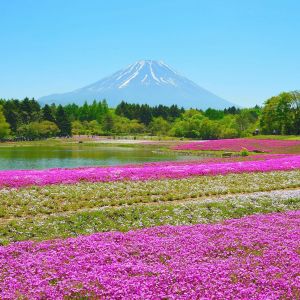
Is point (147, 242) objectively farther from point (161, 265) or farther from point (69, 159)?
point (69, 159)

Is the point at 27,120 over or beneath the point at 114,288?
over

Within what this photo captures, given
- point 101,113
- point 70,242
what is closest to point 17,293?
point 70,242

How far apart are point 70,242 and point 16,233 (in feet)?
12.1

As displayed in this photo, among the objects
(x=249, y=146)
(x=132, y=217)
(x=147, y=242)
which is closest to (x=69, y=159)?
(x=249, y=146)

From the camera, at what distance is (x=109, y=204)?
21.2 m

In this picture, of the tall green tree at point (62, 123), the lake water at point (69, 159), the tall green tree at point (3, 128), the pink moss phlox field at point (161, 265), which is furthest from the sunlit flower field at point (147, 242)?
the tall green tree at point (62, 123)

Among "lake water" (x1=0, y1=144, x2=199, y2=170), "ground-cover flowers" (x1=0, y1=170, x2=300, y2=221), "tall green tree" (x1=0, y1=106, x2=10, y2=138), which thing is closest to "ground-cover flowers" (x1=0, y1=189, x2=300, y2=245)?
"ground-cover flowers" (x1=0, y1=170, x2=300, y2=221)

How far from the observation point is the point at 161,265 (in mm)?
10453

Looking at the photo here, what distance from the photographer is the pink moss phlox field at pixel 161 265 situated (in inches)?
346

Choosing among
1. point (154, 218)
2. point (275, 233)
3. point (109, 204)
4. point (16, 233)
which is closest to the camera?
point (275, 233)

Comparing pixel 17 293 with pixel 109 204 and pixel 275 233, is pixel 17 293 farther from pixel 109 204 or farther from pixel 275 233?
pixel 109 204

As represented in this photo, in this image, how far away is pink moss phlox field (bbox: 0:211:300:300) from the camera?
8.78 m

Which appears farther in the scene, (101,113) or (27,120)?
(101,113)

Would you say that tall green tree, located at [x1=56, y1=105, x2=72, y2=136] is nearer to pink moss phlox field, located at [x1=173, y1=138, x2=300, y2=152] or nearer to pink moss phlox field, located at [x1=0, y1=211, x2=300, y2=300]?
pink moss phlox field, located at [x1=173, y1=138, x2=300, y2=152]
